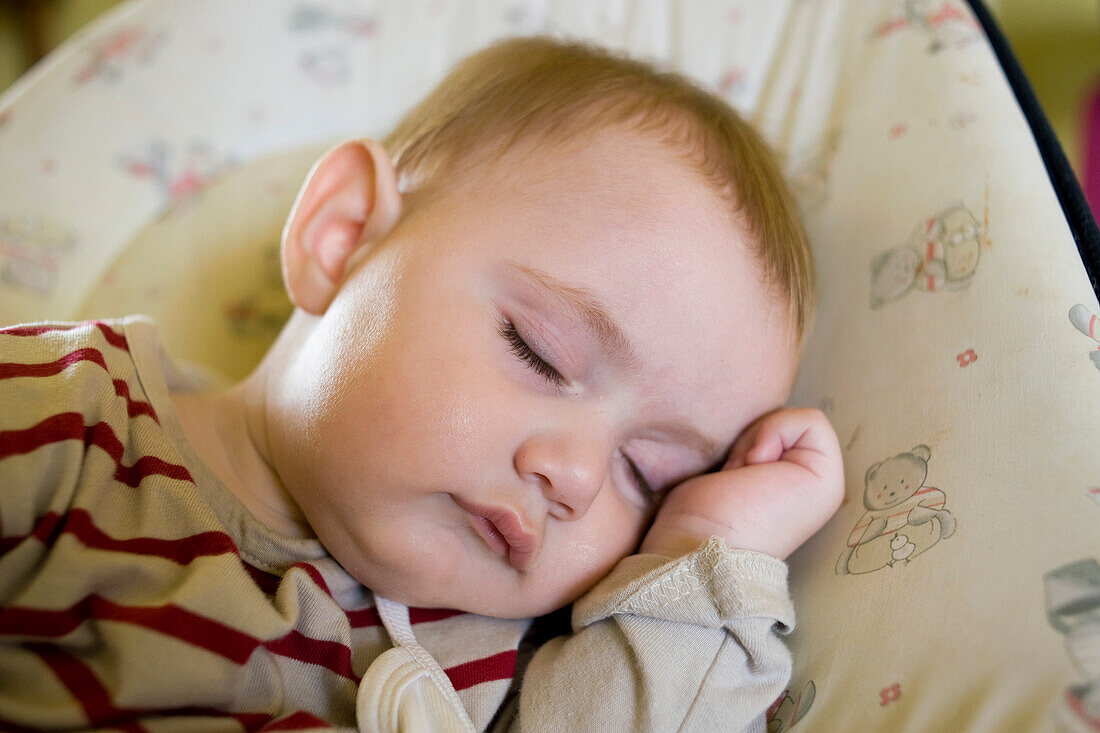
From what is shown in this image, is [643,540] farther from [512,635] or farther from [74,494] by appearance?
[74,494]

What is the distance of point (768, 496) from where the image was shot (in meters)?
0.76

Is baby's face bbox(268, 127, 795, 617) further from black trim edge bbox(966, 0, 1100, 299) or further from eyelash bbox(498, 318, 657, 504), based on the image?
black trim edge bbox(966, 0, 1100, 299)

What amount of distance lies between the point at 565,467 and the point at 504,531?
7 cm

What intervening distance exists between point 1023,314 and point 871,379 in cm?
15

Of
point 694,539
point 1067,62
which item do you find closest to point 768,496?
point 694,539

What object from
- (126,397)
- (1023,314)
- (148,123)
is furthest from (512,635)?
(148,123)

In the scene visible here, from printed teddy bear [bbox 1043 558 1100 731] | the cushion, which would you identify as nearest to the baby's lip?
the cushion

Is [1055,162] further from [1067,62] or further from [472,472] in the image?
[1067,62]

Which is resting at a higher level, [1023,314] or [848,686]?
[1023,314]

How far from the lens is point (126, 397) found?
77cm

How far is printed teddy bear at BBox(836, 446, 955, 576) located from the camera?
0.67 m

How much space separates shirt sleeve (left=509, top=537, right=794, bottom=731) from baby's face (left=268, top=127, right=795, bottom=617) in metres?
0.07

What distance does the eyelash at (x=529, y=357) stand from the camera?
2.29 ft

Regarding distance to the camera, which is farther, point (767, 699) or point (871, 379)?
point (871, 379)
